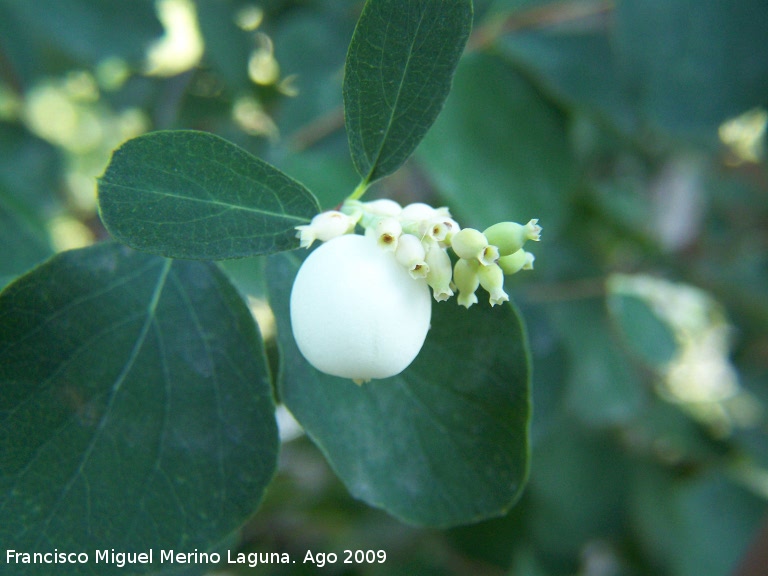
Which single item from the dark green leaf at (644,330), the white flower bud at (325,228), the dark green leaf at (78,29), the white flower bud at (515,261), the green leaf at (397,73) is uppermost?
the dark green leaf at (78,29)

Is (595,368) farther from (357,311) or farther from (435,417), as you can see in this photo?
(357,311)

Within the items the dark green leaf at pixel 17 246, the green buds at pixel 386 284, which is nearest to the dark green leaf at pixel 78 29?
the dark green leaf at pixel 17 246

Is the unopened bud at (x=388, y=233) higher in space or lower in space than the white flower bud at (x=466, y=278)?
higher

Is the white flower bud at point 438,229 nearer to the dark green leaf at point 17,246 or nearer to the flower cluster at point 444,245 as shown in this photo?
the flower cluster at point 444,245

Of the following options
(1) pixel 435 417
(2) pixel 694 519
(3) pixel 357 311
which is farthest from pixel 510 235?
(2) pixel 694 519

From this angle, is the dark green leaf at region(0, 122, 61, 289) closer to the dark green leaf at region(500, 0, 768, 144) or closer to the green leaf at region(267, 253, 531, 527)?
the green leaf at region(267, 253, 531, 527)

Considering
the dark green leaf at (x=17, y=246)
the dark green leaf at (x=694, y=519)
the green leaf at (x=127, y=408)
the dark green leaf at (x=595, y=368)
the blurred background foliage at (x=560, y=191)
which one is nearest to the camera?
the green leaf at (x=127, y=408)

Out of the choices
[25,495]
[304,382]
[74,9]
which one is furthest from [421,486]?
[74,9]
